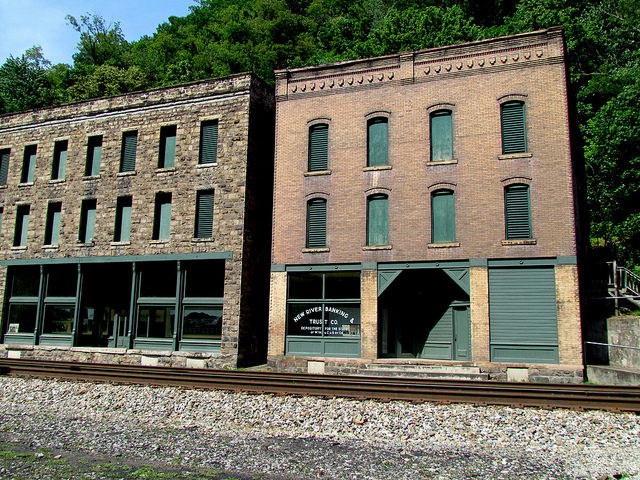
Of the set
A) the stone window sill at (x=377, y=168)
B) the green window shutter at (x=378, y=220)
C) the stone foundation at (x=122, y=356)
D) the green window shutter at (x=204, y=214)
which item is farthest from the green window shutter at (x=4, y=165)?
the green window shutter at (x=378, y=220)

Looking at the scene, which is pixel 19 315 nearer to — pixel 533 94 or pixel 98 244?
pixel 98 244

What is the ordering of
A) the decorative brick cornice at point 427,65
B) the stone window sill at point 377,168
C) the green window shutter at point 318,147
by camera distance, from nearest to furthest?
the decorative brick cornice at point 427,65 → the stone window sill at point 377,168 → the green window shutter at point 318,147

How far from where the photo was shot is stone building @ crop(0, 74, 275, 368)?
21.7 meters

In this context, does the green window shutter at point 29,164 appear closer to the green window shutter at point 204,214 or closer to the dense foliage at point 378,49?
the green window shutter at point 204,214

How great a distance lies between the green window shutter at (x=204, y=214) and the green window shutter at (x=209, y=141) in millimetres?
1509

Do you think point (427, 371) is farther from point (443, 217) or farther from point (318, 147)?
point (318, 147)

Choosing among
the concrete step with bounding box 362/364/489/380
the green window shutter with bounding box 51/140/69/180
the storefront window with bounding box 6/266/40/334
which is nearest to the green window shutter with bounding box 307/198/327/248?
the concrete step with bounding box 362/364/489/380

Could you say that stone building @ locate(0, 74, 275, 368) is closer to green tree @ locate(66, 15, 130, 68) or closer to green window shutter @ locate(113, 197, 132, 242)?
green window shutter @ locate(113, 197, 132, 242)

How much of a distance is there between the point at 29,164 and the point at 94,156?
4063mm

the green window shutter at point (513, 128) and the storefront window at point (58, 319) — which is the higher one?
the green window shutter at point (513, 128)

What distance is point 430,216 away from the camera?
19.2 meters

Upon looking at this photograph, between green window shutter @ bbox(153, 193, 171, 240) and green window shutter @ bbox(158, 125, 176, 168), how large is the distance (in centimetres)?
148

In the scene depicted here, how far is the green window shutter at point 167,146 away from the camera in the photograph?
929 inches

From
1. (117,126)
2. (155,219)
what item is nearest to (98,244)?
(155,219)
